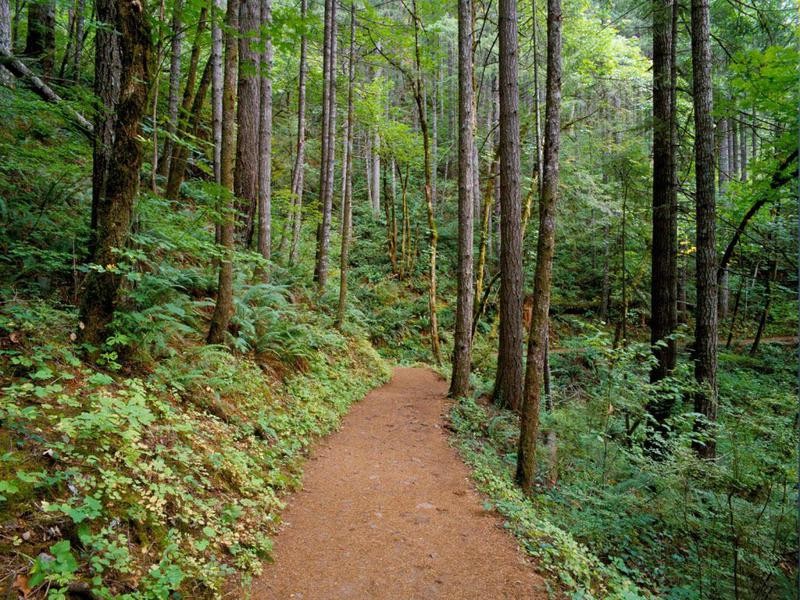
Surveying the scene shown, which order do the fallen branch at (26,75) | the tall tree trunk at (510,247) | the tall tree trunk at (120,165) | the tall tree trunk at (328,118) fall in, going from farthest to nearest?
the tall tree trunk at (328,118) → the tall tree trunk at (510,247) → the fallen branch at (26,75) → the tall tree trunk at (120,165)

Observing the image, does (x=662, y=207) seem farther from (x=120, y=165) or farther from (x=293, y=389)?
(x=120, y=165)

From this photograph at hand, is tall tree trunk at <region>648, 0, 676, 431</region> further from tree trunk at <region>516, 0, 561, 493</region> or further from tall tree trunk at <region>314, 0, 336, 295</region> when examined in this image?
tall tree trunk at <region>314, 0, 336, 295</region>

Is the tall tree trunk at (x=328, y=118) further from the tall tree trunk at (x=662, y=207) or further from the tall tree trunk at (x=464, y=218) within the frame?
the tall tree trunk at (x=662, y=207)

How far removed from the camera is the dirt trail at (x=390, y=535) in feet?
11.5

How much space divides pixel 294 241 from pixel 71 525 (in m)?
11.3

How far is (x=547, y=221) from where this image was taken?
17.9 ft

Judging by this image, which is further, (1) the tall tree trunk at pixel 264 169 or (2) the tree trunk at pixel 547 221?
(1) the tall tree trunk at pixel 264 169

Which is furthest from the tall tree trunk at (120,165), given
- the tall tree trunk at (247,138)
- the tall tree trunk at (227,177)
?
the tall tree trunk at (247,138)

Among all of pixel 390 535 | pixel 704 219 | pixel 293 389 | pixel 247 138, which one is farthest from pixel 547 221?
pixel 247 138

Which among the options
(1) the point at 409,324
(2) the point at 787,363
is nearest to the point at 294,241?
(1) the point at 409,324

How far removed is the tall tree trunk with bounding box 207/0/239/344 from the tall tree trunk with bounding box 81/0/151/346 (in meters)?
1.56

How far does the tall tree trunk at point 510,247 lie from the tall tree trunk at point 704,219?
3.10 metres

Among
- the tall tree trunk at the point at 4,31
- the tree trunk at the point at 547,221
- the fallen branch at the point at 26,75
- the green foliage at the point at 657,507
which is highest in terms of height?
the tall tree trunk at the point at 4,31

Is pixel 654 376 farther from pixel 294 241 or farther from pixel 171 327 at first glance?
pixel 294 241
